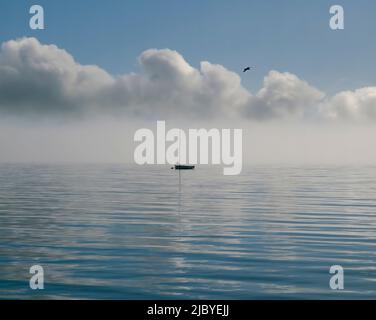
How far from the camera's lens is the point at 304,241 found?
99.8 feet

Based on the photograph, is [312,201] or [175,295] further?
[312,201]

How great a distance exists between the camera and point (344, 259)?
81.6 feet

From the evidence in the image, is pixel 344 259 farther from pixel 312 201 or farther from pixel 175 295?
pixel 312 201

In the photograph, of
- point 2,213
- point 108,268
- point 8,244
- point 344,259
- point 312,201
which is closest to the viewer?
point 108,268

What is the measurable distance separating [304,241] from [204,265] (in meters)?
9.64

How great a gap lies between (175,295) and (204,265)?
5278 mm

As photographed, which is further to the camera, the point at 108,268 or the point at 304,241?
the point at 304,241
